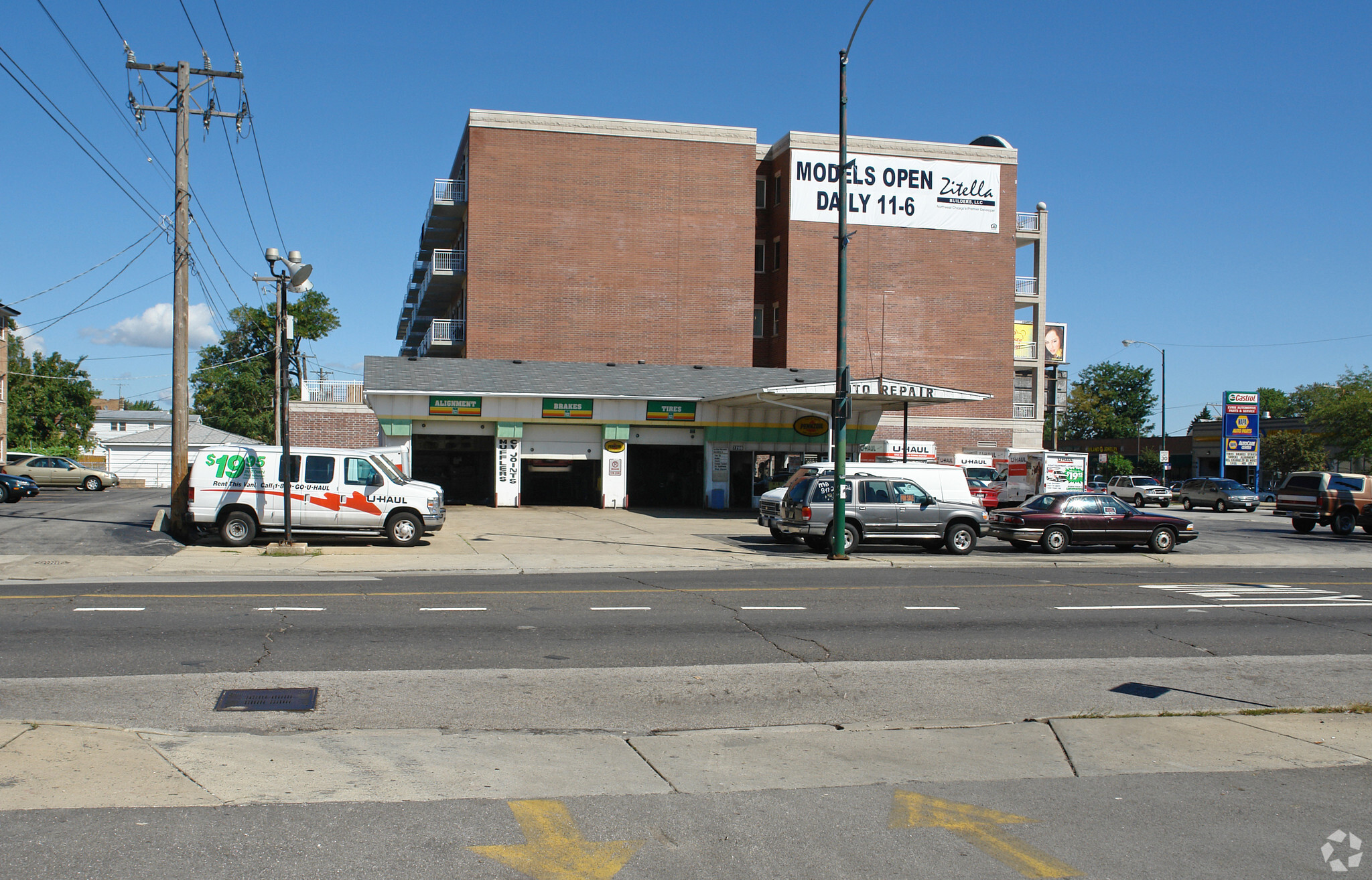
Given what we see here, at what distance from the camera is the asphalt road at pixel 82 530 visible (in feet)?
62.3

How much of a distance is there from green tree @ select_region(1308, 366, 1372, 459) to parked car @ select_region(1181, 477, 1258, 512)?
16723 mm

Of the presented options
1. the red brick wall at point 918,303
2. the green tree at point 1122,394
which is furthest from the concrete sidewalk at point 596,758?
the green tree at point 1122,394

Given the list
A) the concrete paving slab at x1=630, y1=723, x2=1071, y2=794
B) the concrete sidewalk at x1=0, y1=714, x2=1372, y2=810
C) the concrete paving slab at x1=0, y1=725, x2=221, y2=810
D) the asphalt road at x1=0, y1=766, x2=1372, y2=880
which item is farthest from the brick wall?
the asphalt road at x1=0, y1=766, x2=1372, y2=880

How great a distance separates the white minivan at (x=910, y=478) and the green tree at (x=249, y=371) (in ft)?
188

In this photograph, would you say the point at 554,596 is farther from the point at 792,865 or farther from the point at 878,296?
the point at 878,296

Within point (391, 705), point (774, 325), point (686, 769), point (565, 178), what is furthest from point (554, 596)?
point (774, 325)

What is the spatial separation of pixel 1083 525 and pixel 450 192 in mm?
32994

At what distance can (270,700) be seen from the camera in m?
7.95

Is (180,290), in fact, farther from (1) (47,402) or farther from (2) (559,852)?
(1) (47,402)

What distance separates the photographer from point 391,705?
7.89m

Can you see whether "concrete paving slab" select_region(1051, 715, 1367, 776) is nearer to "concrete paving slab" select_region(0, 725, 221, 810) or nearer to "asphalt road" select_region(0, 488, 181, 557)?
"concrete paving slab" select_region(0, 725, 221, 810)

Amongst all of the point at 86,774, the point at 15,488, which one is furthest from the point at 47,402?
the point at 86,774

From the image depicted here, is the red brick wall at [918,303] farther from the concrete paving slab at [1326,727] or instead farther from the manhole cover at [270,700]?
the manhole cover at [270,700]

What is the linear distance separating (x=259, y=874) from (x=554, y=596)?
9.68 metres
